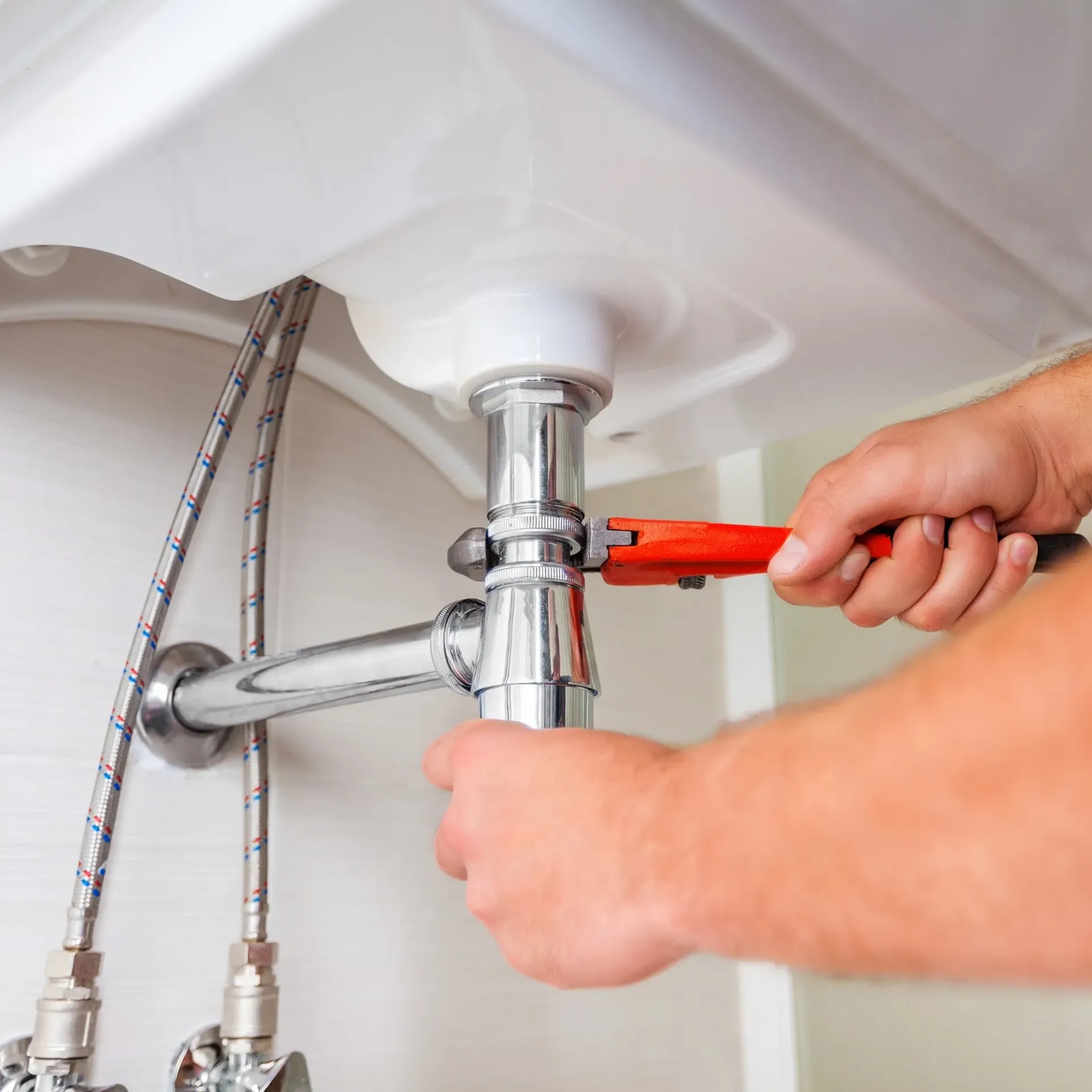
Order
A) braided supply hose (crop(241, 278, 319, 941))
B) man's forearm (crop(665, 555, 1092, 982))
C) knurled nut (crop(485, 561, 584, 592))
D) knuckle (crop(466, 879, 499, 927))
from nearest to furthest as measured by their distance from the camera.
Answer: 1. man's forearm (crop(665, 555, 1092, 982))
2. knuckle (crop(466, 879, 499, 927))
3. knurled nut (crop(485, 561, 584, 592))
4. braided supply hose (crop(241, 278, 319, 941))

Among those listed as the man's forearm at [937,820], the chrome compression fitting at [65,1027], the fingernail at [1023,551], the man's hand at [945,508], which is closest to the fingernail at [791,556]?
the man's hand at [945,508]

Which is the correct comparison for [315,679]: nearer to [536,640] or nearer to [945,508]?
[536,640]

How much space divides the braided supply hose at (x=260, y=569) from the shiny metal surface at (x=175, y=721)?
2 centimetres

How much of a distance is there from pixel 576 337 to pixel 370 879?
14.0 inches

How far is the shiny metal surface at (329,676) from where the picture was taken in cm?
42

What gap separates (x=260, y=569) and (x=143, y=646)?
79 millimetres

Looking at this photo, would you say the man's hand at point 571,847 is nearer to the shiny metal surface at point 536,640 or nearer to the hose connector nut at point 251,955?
the shiny metal surface at point 536,640

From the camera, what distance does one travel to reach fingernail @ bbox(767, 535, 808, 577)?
42cm

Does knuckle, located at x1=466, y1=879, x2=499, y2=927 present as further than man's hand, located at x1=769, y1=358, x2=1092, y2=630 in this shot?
No

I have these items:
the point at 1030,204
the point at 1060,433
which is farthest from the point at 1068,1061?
the point at 1030,204

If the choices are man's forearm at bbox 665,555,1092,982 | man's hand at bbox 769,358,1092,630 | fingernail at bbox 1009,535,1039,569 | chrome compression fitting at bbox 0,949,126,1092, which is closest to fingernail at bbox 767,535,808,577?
man's hand at bbox 769,358,1092,630

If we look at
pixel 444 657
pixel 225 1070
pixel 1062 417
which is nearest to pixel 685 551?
pixel 444 657

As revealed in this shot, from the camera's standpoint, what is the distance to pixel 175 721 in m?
0.53

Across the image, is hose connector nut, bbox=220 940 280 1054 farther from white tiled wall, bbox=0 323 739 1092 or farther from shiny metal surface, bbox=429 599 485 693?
shiny metal surface, bbox=429 599 485 693
